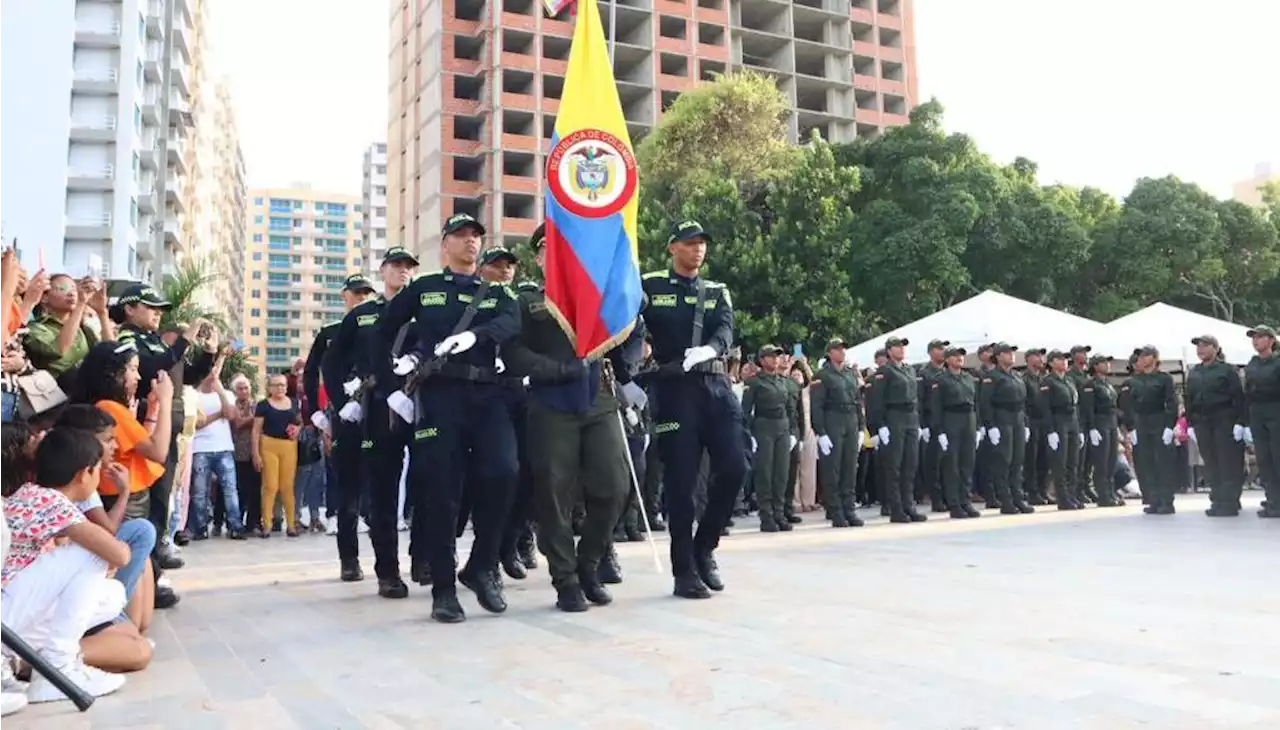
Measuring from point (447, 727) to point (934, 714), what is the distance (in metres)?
1.58

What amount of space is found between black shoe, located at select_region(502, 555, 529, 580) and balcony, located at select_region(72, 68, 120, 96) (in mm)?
50907

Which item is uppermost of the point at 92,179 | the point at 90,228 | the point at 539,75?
the point at 539,75

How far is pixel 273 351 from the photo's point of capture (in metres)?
134

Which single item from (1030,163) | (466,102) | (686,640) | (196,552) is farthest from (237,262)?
(686,640)

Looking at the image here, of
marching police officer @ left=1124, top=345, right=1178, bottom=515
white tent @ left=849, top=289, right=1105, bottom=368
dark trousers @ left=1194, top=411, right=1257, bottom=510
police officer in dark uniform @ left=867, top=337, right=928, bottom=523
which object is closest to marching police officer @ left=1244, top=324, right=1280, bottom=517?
dark trousers @ left=1194, top=411, right=1257, bottom=510

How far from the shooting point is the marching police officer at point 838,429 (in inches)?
461

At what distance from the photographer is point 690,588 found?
6141 mm

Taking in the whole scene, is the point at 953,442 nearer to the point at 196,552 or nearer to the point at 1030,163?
the point at 196,552

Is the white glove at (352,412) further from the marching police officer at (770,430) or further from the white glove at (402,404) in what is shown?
the marching police officer at (770,430)

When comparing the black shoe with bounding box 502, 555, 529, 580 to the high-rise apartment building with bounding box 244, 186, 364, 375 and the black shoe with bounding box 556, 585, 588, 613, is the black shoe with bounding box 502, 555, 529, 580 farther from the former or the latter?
the high-rise apartment building with bounding box 244, 186, 364, 375

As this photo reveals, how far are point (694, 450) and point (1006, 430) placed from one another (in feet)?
25.5

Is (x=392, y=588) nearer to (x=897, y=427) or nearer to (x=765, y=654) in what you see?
(x=765, y=654)

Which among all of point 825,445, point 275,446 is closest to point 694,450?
point 825,445

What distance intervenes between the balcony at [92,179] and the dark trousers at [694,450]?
5063 centimetres
